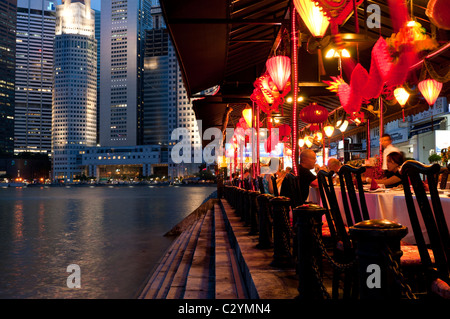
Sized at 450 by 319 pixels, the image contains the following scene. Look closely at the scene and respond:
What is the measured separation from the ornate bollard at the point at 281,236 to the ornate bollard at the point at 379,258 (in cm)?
169

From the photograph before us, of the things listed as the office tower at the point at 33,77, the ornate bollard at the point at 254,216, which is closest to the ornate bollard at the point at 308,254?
the ornate bollard at the point at 254,216

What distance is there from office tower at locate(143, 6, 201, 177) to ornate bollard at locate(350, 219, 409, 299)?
117 meters

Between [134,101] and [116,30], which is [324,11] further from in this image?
[116,30]

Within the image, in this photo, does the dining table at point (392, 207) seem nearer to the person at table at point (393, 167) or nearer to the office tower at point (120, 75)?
the person at table at point (393, 167)

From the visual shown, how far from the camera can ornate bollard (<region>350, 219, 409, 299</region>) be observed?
3.70 ft

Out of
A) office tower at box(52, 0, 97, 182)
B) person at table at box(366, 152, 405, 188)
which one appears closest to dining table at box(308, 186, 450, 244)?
person at table at box(366, 152, 405, 188)

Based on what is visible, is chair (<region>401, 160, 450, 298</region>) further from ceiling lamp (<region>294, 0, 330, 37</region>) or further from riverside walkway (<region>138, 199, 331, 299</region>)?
ceiling lamp (<region>294, 0, 330, 37</region>)

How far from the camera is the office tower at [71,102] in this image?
133 metres

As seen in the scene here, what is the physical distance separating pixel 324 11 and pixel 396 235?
3.26 meters

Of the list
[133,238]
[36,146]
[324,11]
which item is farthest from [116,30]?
[324,11]

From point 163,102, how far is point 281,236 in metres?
142

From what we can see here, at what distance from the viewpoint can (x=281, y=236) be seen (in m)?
2.86

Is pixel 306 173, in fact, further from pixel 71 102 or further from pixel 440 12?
pixel 71 102

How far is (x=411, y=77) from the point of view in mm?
7340
